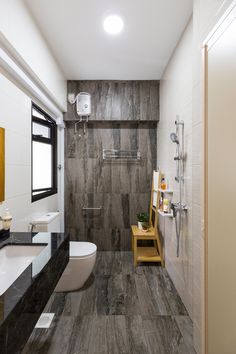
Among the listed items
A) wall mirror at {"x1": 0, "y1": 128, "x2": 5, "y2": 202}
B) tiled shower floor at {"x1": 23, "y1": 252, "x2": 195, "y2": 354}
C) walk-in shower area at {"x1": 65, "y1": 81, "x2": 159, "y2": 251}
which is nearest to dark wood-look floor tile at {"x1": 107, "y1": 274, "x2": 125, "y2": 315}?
tiled shower floor at {"x1": 23, "y1": 252, "x2": 195, "y2": 354}

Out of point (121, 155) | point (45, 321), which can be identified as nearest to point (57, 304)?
point (45, 321)

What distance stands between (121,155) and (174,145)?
1134 millimetres

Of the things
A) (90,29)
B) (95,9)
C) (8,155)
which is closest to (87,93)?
(90,29)

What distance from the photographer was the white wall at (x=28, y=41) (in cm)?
142

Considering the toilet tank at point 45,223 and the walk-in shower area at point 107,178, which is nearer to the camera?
the toilet tank at point 45,223

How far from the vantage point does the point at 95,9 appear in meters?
1.80

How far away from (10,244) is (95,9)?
197 cm

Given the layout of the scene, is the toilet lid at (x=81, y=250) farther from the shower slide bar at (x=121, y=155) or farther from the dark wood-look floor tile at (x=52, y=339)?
the shower slide bar at (x=121, y=155)

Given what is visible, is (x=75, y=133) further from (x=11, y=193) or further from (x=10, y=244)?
(x=10, y=244)

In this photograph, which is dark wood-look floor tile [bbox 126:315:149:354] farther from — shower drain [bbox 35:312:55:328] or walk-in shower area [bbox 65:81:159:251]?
walk-in shower area [bbox 65:81:159:251]

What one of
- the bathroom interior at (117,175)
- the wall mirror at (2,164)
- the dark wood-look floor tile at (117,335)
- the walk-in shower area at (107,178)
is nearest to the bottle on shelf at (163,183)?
the bathroom interior at (117,175)

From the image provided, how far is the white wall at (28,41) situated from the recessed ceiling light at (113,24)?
2.10 feet

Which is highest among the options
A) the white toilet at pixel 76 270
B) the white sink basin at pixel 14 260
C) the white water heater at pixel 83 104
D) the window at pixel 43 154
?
the white water heater at pixel 83 104

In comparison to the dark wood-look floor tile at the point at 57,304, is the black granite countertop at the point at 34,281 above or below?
above
